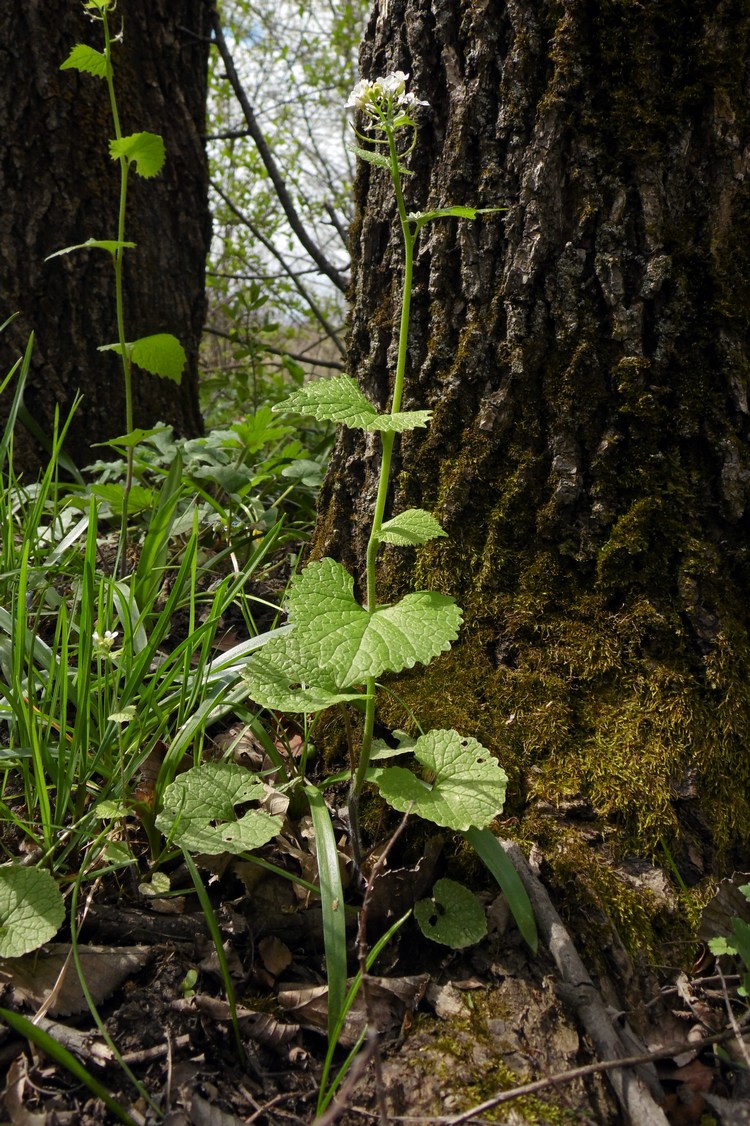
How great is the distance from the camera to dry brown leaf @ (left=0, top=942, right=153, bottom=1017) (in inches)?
40.8

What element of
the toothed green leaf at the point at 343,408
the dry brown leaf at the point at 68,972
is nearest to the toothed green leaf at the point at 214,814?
the dry brown leaf at the point at 68,972

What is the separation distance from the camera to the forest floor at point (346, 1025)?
937 mm

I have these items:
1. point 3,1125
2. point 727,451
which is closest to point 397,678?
point 727,451

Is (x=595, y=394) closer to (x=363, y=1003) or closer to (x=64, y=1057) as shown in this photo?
(x=363, y=1003)

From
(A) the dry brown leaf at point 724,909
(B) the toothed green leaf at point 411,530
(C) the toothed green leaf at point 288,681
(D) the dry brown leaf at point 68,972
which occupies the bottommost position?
(D) the dry brown leaf at point 68,972

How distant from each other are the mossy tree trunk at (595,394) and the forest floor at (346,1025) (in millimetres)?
258

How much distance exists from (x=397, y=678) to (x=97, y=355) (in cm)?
184

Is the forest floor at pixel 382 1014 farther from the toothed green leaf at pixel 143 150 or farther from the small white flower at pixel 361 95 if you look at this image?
Result: the toothed green leaf at pixel 143 150

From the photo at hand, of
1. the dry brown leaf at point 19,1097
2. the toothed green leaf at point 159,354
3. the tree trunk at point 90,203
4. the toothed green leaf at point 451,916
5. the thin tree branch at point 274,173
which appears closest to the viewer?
the dry brown leaf at point 19,1097

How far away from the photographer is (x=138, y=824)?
1331 mm

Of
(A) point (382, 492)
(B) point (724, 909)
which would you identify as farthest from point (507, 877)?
(A) point (382, 492)

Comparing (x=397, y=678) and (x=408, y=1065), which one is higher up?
(x=397, y=678)

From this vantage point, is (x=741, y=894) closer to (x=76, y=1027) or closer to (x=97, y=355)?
(x=76, y=1027)

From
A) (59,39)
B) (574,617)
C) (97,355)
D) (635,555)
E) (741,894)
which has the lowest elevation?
(741,894)
